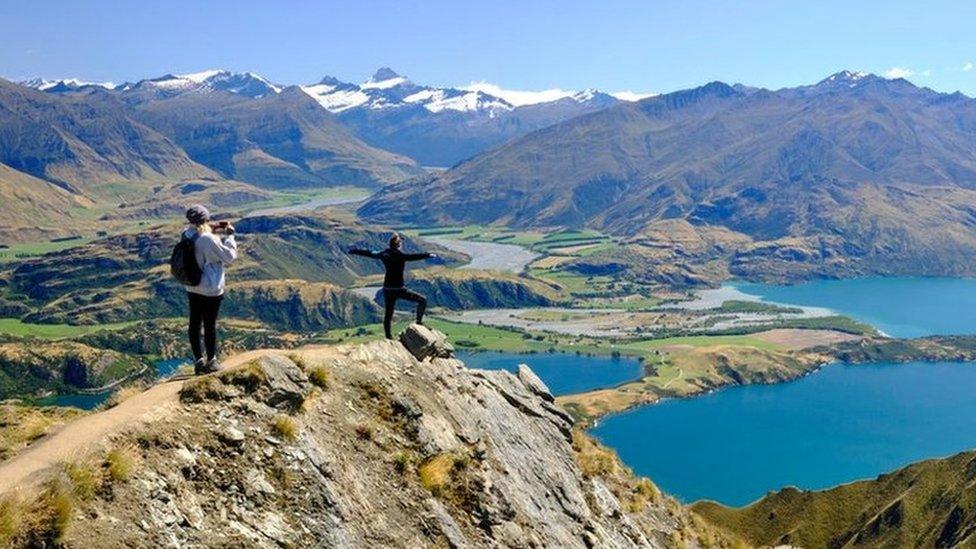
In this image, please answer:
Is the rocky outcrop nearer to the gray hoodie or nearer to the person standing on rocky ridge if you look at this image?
the person standing on rocky ridge

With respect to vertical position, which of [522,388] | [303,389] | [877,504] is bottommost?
[877,504]

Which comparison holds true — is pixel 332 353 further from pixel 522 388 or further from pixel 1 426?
pixel 522 388

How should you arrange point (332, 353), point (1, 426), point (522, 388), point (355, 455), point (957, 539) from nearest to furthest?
point (355, 455) < point (1, 426) < point (332, 353) < point (522, 388) < point (957, 539)

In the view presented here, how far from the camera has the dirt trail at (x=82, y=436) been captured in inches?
Result: 490

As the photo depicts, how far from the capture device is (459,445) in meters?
21.2

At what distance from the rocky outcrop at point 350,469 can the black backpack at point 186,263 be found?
8.04 feet

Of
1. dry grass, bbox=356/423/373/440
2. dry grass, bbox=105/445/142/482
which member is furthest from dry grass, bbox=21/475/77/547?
dry grass, bbox=356/423/373/440

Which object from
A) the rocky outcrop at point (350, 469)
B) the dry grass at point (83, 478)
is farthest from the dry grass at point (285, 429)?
the dry grass at point (83, 478)

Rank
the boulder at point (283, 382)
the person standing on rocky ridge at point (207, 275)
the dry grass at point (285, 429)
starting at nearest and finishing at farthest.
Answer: the dry grass at point (285, 429)
the person standing on rocky ridge at point (207, 275)
the boulder at point (283, 382)

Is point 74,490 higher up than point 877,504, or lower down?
higher up

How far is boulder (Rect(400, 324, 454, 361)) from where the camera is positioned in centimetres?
2459

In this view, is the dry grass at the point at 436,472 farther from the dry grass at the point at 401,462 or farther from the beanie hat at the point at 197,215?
the beanie hat at the point at 197,215

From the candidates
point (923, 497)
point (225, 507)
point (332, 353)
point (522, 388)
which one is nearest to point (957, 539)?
point (923, 497)

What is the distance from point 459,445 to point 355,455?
432 cm
